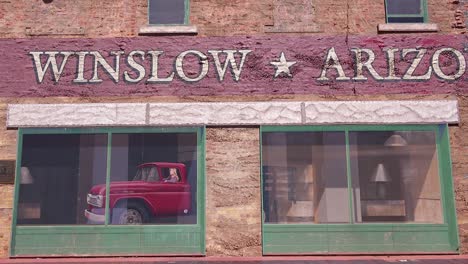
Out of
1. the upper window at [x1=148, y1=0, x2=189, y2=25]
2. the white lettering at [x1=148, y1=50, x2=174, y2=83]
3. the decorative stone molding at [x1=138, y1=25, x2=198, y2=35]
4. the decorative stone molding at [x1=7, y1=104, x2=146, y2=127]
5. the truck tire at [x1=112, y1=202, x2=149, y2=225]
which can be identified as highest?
the upper window at [x1=148, y1=0, x2=189, y2=25]

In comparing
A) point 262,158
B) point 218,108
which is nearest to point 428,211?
point 262,158

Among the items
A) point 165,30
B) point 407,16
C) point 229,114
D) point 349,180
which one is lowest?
point 349,180

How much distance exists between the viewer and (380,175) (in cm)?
1096

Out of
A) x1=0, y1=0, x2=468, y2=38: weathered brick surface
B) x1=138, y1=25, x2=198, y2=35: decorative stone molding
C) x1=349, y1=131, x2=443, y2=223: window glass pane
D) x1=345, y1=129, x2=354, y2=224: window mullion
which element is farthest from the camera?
x1=0, y1=0, x2=468, y2=38: weathered brick surface

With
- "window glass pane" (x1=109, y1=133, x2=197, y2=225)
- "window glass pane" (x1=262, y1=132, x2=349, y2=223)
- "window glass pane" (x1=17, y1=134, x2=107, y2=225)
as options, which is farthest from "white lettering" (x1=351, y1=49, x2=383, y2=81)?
"window glass pane" (x1=17, y1=134, x2=107, y2=225)

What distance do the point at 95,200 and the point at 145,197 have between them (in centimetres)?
121

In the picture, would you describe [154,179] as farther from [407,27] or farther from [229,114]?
[407,27]

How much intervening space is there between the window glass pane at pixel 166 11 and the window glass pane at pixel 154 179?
116 inches

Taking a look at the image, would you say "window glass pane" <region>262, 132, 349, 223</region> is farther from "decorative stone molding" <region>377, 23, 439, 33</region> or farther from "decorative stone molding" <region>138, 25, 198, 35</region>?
"decorative stone molding" <region>138, 25, 198, 35</region>

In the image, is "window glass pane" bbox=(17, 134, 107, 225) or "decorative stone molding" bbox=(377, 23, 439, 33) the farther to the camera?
"decorative stone molding" bbox=(377, 23, 439, 33)

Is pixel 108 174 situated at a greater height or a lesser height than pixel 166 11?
lesser

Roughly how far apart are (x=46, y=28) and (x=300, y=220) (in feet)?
26.0

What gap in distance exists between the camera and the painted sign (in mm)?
10977

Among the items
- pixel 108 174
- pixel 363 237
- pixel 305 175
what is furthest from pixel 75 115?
pixel 363 237
